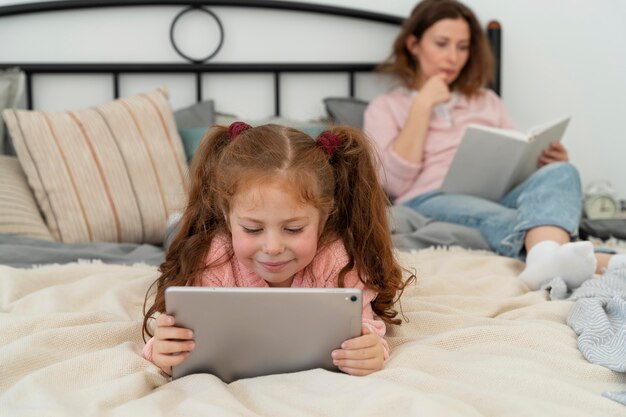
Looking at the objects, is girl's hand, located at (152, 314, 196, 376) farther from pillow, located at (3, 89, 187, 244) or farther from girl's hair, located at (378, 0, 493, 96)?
girl's hair, located at (378, 0, 493, 96)

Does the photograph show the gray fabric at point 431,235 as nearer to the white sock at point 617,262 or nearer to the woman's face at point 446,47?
the white sock at point 617,262

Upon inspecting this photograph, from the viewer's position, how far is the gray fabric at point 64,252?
5.52 feet

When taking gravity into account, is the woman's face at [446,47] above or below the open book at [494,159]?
above

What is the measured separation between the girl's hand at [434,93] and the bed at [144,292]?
0.22 m

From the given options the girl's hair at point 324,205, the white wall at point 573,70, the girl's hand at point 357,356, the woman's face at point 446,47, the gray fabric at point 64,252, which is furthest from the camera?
the white wall at point 573,70

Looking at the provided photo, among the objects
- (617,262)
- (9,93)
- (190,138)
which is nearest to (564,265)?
(617,262)

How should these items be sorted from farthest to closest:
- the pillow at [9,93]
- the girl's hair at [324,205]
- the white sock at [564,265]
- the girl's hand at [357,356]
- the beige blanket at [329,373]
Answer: the pillow at [9,93]
the white sock at [564,265]
the girl's hair at [324,205]
the girl's hand at [357,356]
the beige blanket at [329,373]

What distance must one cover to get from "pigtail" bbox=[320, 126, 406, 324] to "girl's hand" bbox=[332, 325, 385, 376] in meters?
0.17

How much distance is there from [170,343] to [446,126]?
4.85 ft

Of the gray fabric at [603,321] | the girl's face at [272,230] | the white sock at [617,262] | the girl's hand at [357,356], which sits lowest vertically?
the white sock at [617,262]

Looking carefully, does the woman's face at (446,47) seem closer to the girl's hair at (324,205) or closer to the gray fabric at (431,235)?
the gray fabric at (431,235)

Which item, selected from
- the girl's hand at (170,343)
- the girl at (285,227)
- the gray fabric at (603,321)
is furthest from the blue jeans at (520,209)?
the girl's hand at (170,343)

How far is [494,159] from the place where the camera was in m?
2.05

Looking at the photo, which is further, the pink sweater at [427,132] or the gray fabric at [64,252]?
the pink sweater at [427,132]
